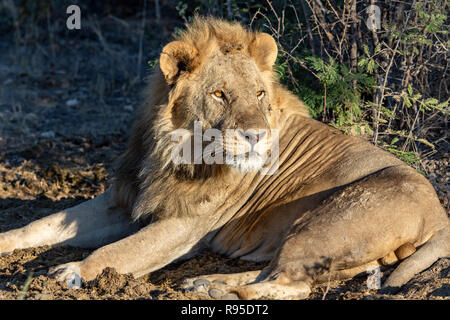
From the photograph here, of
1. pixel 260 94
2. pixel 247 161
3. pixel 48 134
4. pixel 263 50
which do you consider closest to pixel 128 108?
pixel 48 134

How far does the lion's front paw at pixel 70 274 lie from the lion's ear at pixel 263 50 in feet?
6.46

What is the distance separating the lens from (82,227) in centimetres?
553

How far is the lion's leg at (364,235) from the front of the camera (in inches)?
166

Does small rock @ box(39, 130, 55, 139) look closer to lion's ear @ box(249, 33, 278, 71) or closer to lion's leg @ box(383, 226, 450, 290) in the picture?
lion's ear @ box(249, 33, 278, 71)

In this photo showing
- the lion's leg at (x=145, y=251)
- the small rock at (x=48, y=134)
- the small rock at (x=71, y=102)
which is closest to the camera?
the lion's leg at (x=145, y=251)

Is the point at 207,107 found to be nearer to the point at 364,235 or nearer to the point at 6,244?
the point at 364,235

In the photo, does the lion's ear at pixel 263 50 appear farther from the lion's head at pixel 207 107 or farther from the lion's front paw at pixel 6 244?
the lion's front paw at pixel 6 244

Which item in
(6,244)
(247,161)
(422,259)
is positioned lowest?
(6,244)

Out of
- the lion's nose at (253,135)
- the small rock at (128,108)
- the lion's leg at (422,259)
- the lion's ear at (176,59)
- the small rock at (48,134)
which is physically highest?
the lion's ear at (176,59)

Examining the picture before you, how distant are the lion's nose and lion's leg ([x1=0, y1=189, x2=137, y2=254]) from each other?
1519 millimetres

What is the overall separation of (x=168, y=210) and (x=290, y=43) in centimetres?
265

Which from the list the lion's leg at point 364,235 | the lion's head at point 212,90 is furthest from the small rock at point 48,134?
the lion's leg at point 364,235

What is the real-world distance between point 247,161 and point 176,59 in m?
0.95

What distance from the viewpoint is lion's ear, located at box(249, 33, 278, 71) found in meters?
4.94
